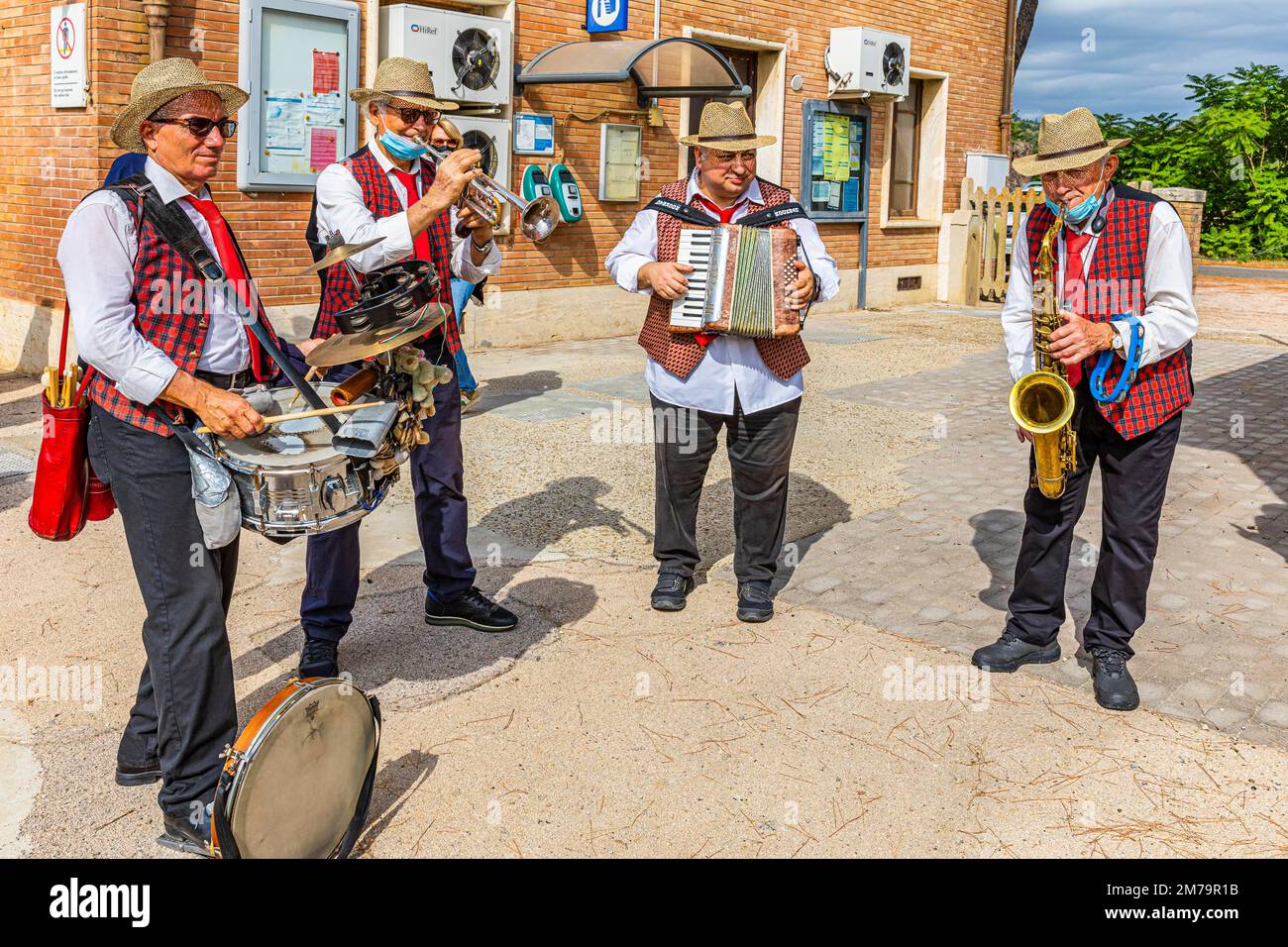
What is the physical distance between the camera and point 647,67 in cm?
1378

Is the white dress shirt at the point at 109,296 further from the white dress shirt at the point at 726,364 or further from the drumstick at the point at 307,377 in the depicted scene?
the white dress shirt at the point at 726,364

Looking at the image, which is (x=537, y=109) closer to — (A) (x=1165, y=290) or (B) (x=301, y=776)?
(A) (x=1165, y=290)

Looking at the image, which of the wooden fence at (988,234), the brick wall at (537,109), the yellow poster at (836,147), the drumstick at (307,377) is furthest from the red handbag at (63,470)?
the wooden fence at (988,234)

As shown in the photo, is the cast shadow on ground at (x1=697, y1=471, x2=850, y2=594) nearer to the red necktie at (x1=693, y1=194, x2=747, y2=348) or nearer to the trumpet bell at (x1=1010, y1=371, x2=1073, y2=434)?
the red necktie at (x1=693, y1=194, x2=747, y2=348)

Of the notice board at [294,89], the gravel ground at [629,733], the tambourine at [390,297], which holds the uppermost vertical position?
the notice board at [294,89]

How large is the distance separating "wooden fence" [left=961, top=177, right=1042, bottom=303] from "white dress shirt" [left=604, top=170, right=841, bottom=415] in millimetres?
14389

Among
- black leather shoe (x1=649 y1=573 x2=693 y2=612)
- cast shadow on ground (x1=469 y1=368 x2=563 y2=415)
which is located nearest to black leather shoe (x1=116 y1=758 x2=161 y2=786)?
black leather shoe (x1=649 y1=573 x2=693 y2=612)

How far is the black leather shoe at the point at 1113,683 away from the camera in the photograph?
4.57 metres

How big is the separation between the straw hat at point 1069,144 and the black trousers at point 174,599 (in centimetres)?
303

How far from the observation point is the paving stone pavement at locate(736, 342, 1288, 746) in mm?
4887

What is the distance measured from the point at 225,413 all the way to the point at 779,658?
2518 mm

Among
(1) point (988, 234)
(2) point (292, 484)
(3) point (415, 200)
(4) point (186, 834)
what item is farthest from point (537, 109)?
(4) point (186, 834)
